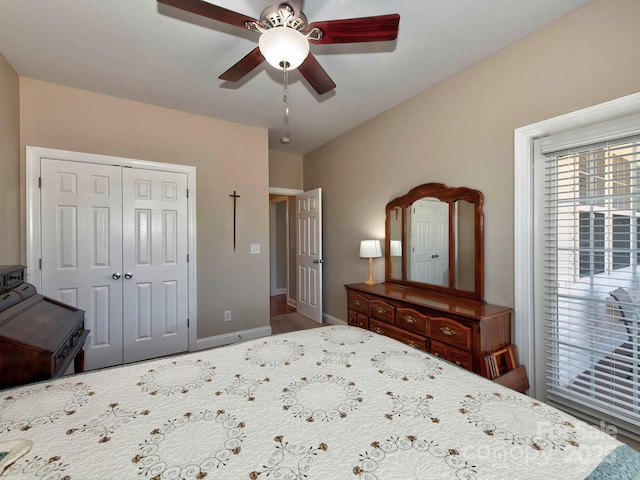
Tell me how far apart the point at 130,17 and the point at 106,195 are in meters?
1.67

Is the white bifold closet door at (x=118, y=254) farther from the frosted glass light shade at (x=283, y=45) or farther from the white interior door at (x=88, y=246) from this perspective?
the frosted glass light shade at (x=283, y=45)

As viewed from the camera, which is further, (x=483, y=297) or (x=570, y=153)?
(x=483, y=297)

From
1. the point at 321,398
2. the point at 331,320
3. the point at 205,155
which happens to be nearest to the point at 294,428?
the point at 321,398

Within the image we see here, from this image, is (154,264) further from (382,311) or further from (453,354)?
(453,354)

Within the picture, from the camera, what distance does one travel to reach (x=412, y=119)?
2.90 metres

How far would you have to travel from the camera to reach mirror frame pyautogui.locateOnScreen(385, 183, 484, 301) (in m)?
2.31

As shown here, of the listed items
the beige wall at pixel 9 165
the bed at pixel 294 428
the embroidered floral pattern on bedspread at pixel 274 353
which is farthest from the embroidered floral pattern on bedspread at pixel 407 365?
the beige wall at pixel 9 165

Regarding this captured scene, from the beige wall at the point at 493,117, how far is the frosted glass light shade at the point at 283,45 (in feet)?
5.42

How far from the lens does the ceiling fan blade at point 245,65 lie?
1.66 meters

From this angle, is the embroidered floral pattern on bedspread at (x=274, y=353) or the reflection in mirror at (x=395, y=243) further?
the reflection in mirror at (x=395, y=243)

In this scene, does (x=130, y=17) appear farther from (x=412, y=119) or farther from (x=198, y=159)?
(x=412, y=119)

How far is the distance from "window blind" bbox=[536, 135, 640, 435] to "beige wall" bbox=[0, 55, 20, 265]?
4070 mm

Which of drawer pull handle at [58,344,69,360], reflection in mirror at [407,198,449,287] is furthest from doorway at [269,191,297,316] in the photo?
drawer pull handle at [58,344,69,360]

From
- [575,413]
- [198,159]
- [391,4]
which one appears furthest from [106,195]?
[575,413]
